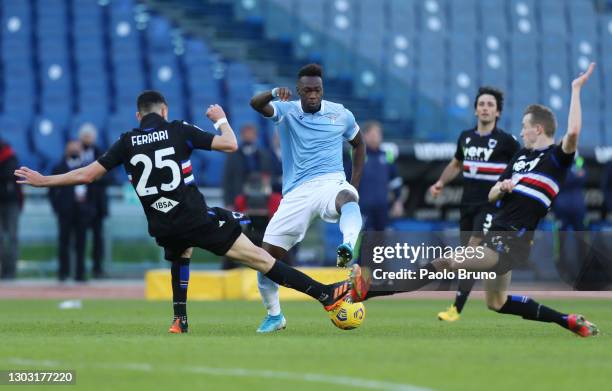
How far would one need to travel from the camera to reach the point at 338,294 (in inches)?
371

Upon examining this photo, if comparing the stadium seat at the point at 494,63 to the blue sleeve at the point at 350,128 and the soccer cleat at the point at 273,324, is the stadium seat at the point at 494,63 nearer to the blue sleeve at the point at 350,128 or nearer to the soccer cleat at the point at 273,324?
the blue sleeve at the point at 350,128

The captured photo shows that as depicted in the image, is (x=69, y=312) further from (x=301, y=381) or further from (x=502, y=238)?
(x=301, y=381)

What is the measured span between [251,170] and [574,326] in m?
8.72

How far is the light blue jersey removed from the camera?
10.1 metres

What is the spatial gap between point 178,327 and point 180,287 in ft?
1.05

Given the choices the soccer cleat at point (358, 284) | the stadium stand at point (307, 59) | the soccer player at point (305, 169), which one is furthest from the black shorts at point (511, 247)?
the stadium stand at point (307, 59)

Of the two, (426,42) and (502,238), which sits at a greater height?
(426,42)

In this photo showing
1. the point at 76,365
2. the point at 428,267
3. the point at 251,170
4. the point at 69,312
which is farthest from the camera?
the point at 251,170

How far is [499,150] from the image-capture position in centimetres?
1181

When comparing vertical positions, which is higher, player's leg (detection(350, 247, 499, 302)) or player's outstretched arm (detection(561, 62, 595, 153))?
player's outstretched arm (detection(561, 62, 595, 153))

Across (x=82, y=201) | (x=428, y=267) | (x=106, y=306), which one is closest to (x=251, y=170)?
(x=82, y=201)

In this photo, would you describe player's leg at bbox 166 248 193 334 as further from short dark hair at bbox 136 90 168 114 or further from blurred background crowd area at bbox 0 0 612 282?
blurred background crowd area at bbox 0 0 612 282

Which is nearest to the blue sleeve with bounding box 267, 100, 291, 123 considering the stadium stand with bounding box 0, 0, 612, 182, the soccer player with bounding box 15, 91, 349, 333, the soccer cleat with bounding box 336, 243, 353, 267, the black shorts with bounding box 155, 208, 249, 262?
the soccer player with bounding box 15, 91, 349, 333

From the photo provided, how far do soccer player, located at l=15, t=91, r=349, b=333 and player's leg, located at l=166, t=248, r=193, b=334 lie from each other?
0.08 metres
